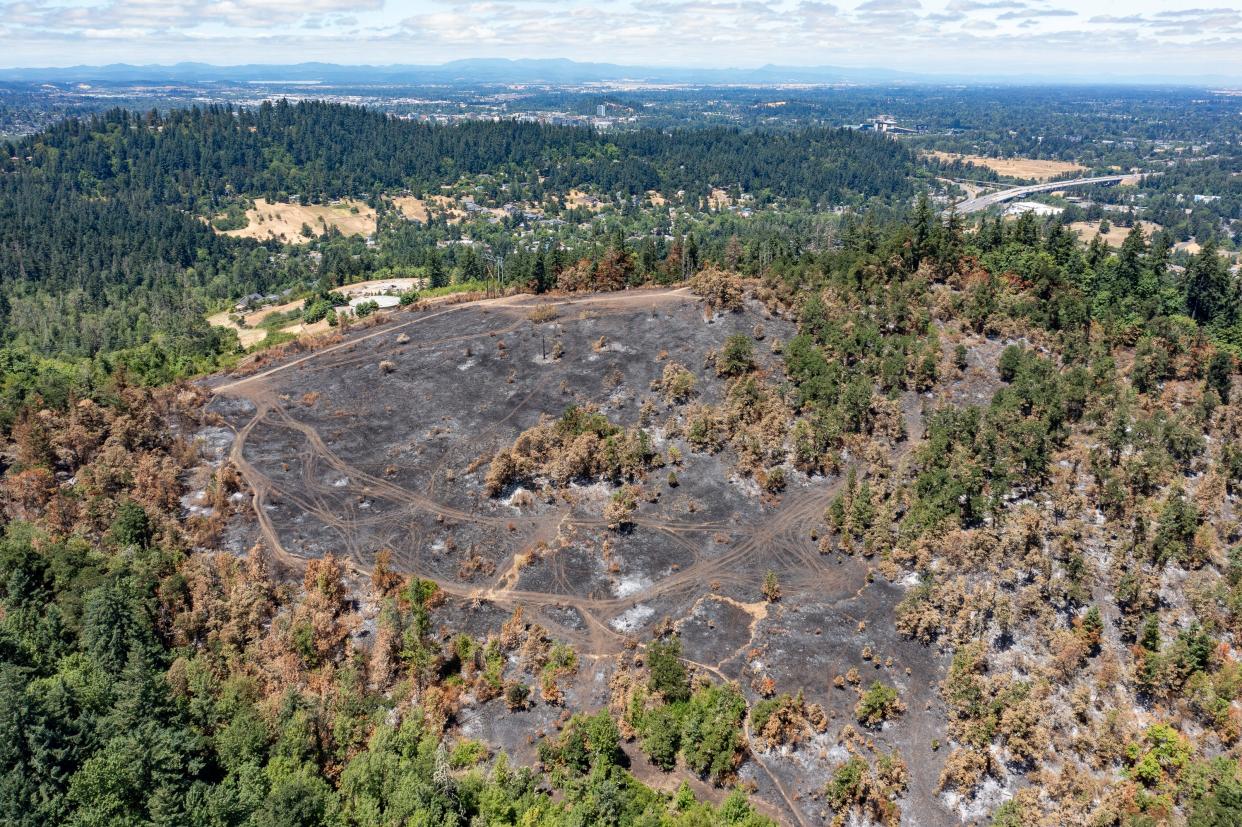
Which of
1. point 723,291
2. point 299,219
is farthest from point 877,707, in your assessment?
point 299,219

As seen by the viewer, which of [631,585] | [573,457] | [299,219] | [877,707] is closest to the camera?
[877,707]

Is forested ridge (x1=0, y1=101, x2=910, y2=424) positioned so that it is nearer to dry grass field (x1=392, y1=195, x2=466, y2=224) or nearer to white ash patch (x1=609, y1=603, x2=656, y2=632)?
dry grass field (x1=392, y1=195, x2=466, y2=224)

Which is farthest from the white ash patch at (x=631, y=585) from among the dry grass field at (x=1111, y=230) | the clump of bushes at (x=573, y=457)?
the dry grass field at (x=1111, y=230)

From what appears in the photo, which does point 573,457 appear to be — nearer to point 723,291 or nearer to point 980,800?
point 723,291

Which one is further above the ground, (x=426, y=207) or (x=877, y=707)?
(x=426, y=207)

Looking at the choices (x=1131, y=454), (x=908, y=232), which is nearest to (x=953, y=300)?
(x=908, y=232)

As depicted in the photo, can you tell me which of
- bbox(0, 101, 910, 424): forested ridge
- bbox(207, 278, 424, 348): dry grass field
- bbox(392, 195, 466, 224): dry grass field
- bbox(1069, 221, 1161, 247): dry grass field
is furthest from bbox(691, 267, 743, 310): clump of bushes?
bbox(1069, 221, 1161, 247): dry grass field

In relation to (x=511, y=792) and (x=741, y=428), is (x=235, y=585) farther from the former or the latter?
(x=741, y=428)

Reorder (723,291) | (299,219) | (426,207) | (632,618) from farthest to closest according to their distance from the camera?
(426,207) → (299,219) → (723,291) → (632,618)
